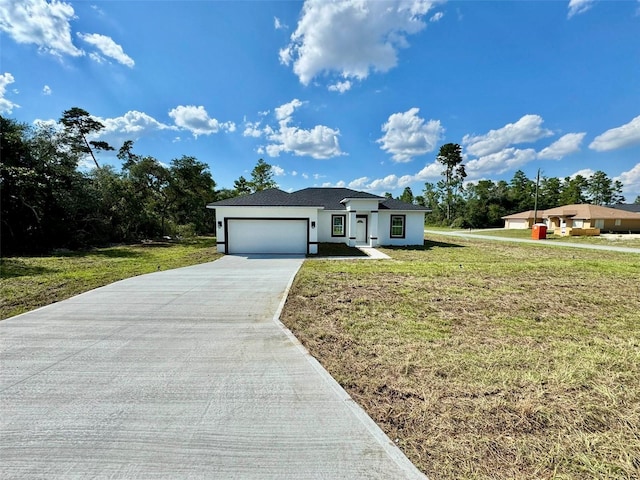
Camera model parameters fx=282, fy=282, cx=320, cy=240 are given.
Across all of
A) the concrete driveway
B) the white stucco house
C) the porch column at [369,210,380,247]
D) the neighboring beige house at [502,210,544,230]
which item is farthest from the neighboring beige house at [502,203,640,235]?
the concrete driveway

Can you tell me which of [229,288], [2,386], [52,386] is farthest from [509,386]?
[229,288]

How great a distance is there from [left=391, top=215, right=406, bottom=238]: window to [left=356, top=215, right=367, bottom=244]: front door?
1.80m

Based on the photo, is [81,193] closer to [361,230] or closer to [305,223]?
[305,223]

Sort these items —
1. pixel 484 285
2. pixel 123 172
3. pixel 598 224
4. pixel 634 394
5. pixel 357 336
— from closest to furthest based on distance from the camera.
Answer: pixel 634 394
pixel 357 336
pixel 484 285
pixel 123 172
pixel 598 224

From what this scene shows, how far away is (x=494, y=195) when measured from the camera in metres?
52.8

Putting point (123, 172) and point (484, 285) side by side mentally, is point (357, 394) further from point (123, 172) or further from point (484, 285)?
point (123, 172)

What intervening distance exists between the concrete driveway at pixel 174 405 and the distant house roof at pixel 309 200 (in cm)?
1007

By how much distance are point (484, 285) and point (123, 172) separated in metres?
26.7

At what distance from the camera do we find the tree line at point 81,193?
1469 cm

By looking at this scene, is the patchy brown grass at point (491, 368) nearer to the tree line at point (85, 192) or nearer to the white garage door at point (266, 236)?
the white garage door at point (266, 236)

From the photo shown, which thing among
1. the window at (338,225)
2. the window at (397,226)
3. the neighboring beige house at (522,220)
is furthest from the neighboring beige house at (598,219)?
the window at (338,225)

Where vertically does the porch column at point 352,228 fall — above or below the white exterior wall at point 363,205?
below

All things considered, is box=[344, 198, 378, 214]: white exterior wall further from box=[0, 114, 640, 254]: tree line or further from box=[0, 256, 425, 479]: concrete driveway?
box=[0, 256, 425, 479]: concrete driveway

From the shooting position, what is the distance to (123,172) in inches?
914
